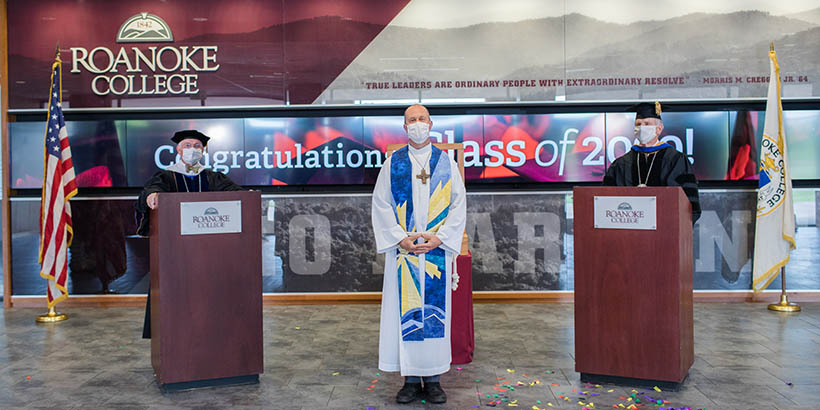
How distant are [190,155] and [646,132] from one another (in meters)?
3.05

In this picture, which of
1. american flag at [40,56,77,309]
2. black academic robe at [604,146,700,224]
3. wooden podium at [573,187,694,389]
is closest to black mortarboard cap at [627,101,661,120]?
black academic robe at [604,146,700,224]

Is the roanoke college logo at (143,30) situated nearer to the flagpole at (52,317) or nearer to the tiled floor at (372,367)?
the flagpole at (52,317)

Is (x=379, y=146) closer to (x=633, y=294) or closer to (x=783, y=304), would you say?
(x=633, y=294)

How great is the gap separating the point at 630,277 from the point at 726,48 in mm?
4053

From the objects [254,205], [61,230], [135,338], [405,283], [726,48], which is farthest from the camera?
[726,48]

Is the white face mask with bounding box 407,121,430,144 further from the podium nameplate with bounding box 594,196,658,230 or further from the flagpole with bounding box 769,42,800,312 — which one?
the flagpole with bounding box 769,42,800,312

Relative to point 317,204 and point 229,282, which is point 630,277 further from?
point 317,204

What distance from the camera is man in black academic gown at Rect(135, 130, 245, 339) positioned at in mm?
4406

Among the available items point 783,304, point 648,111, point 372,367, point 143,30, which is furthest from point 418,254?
point 143,30

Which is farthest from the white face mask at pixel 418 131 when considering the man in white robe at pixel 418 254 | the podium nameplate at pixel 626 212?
the podium nameplate at pixel 626 212

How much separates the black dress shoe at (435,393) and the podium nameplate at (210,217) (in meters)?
1.51

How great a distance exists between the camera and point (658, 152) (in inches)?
169

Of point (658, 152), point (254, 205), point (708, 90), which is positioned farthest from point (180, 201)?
point (708, 90)

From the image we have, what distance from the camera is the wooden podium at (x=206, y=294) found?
3963 mm
